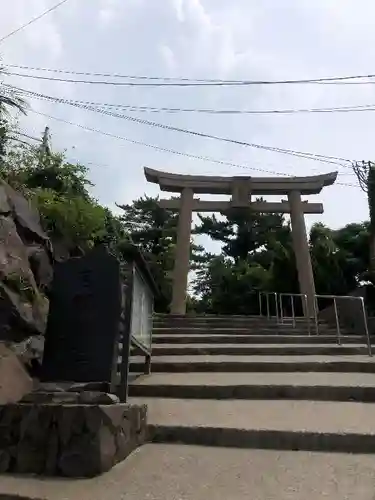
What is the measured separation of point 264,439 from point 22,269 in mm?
2314

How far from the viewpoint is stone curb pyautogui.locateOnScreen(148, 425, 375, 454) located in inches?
96.0

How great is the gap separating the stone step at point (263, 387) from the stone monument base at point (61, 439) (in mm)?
1310

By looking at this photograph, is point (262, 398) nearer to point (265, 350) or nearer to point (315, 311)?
point (265, 350)

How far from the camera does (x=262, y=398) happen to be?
3.47 meters

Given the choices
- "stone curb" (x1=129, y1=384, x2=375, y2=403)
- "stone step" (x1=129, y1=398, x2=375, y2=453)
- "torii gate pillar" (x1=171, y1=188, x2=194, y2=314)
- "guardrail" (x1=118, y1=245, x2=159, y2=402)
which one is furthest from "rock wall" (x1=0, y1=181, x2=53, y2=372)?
"torii gate pillar" (x1=171, y1=188, x2=194, y2=314)

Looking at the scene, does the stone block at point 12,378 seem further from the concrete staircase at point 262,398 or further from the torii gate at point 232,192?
the torii gate at point 232,192

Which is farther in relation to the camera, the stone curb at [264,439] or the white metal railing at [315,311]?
the white metal railing at [315,311]

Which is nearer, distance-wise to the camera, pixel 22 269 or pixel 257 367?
pixel 22 269

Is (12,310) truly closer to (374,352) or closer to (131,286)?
(131,286)

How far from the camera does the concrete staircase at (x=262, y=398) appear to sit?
8.35ft

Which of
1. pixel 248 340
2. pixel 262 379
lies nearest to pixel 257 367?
pixel 262 379

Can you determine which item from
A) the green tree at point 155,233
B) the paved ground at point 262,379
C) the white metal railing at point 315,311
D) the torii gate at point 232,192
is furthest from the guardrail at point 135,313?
the green tree at point 155,233

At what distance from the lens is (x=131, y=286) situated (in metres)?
3.14

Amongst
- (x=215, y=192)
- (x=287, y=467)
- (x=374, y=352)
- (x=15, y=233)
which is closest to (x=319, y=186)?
(x=215, y=192)
